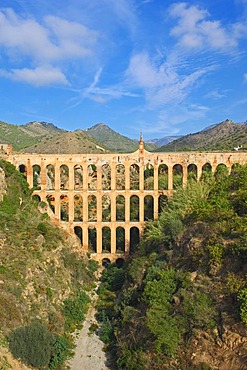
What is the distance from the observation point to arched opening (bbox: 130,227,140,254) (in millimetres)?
48669

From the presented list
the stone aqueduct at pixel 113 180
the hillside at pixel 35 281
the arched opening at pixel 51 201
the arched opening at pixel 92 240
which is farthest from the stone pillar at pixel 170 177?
the arched opening at pixel 51 201

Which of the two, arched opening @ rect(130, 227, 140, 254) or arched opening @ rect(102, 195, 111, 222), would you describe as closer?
arched opening @ rect(130, 227, 140, 254)

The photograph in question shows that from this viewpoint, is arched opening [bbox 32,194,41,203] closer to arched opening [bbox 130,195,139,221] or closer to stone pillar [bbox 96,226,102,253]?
stone pillar [bbox 96,226,102,253]

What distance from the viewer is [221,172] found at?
4659cm

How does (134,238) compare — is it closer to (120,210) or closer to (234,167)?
(120,210)

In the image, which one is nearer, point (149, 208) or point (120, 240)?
point (120, 240)

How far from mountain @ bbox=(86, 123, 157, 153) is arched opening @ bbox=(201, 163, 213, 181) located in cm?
8274

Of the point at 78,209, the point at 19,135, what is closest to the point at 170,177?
the point at 78,209

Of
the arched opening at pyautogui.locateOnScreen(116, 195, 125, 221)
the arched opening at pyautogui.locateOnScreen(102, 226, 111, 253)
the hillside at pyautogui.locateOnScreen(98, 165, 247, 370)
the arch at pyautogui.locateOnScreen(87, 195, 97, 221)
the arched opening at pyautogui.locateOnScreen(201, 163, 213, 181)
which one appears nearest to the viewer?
the hillside at pyautogui.locateOnScreen(98, 165, 247, 370)

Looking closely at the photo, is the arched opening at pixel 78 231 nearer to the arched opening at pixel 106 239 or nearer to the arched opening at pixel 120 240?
the arched opening at pixel 106 239

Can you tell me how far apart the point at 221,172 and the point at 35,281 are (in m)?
25.6

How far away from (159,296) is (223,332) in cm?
626

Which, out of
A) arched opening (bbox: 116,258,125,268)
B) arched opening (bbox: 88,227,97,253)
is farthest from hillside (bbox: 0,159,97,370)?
arched opening (bbox: 116,258,125,268)

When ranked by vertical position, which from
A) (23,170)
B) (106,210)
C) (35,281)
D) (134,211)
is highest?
(23,170)
